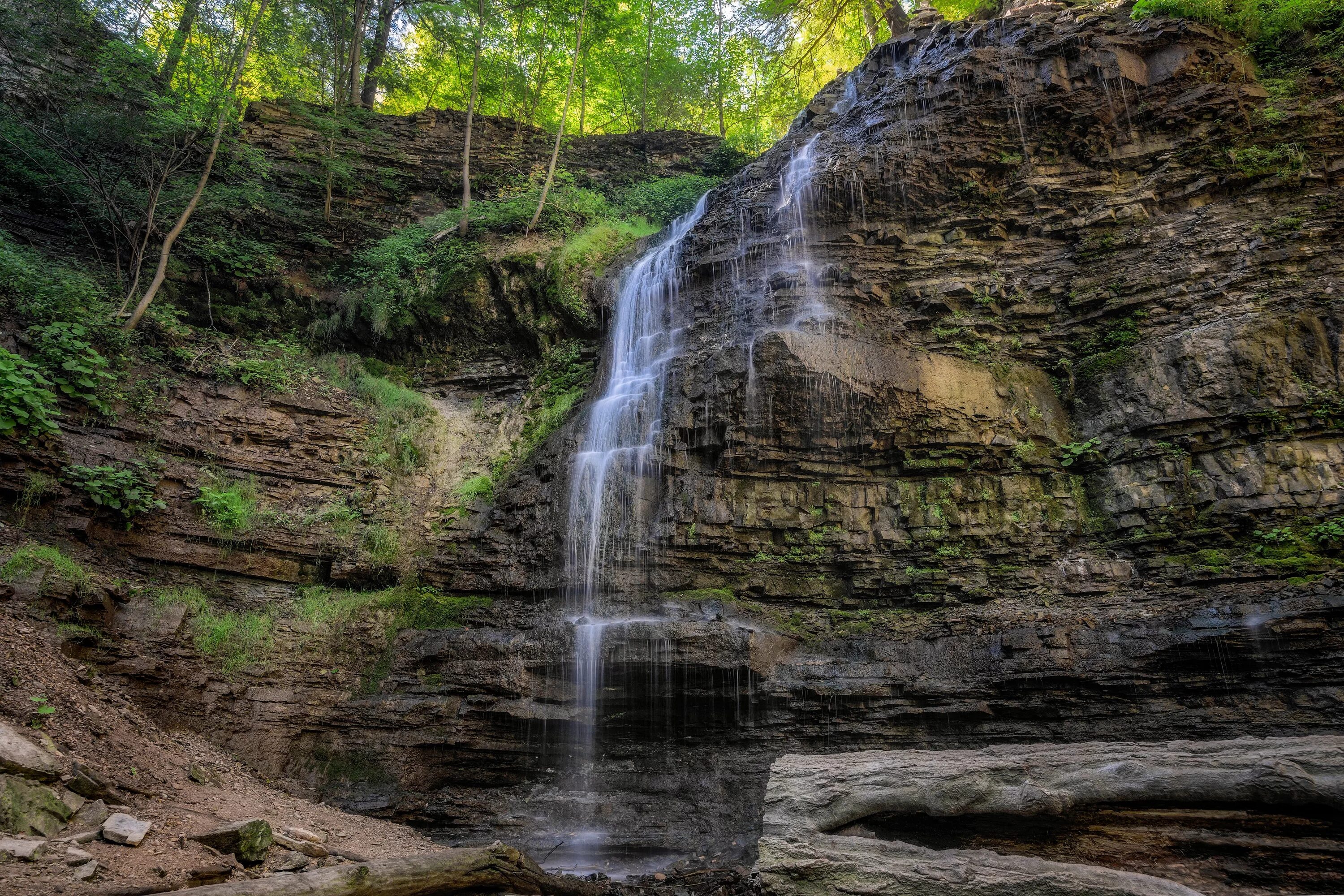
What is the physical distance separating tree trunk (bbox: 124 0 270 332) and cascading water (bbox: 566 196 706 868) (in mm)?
7532

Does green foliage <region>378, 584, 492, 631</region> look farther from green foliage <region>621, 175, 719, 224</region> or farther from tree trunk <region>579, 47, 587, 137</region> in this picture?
tree trunk <region>579, 47, 587, 137</region>

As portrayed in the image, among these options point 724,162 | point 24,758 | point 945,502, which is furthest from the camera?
point 724,162

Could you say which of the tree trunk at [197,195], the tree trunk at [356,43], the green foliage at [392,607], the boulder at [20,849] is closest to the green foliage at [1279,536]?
the green foliage at [392,607]

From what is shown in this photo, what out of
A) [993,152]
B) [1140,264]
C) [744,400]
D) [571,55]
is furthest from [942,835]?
[571,55]

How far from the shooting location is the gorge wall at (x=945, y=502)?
311 inches

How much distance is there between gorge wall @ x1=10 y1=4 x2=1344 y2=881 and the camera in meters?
7.90

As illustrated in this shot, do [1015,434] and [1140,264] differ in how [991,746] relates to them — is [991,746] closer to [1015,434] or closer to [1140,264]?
[1015,434]

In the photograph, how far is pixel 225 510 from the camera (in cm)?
1007

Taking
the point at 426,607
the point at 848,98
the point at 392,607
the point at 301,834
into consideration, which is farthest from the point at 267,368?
the point at 848,98

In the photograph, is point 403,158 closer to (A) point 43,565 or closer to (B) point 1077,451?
(A) point 43,565

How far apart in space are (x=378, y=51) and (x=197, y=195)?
10.4 m

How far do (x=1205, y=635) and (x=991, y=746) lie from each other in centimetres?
269

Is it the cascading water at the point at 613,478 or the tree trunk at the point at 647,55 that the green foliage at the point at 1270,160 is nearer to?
the cascading water at the point at 613,478

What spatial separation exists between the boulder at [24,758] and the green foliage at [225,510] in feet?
17.5
